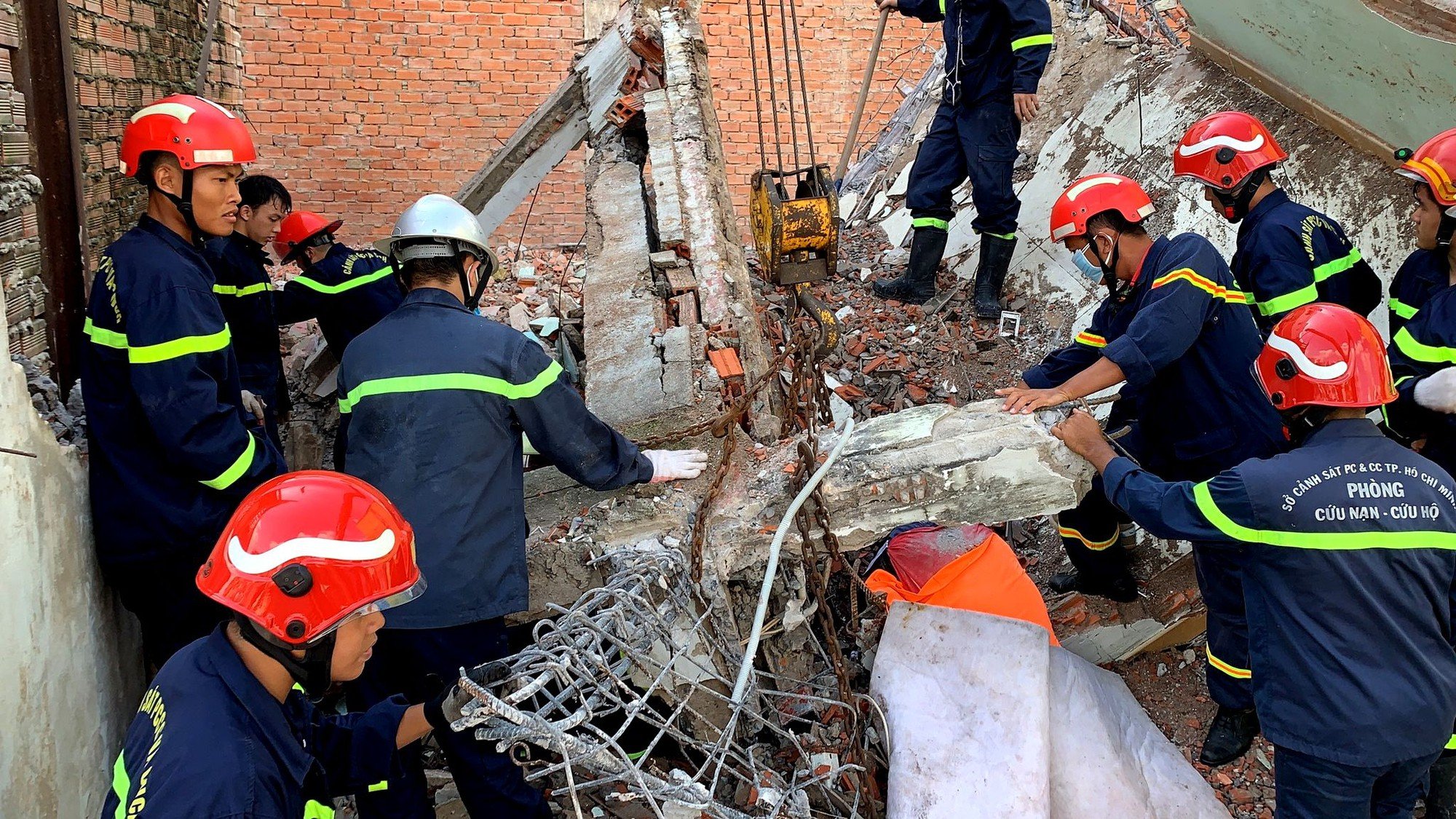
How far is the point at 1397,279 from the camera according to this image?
3.61 m

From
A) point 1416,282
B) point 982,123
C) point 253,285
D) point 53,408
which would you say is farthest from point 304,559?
point 982,123

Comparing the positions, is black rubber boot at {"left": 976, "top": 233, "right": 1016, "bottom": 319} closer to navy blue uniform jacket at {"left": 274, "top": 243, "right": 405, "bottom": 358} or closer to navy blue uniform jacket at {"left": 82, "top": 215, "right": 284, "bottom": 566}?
navy blue uniform jacket at {"left": 274, "top": 243, "right": 405, "bottom": 358}

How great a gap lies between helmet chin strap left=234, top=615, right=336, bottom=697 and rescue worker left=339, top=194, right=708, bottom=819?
28.9 inches

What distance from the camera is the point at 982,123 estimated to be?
5.34m

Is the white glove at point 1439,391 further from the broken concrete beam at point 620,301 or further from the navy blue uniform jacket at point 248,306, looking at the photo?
the navy blue uniform jacket at point 248,306

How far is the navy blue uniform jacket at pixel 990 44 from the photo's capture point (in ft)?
16.3

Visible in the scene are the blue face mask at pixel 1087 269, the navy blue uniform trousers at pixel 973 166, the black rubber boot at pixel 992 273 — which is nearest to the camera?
the navy blue uniform trousers at pixel 973 166

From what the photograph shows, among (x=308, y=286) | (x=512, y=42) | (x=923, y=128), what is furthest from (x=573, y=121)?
(x=512, y=42)

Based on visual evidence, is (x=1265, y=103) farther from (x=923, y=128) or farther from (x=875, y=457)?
(x=875, y=457)

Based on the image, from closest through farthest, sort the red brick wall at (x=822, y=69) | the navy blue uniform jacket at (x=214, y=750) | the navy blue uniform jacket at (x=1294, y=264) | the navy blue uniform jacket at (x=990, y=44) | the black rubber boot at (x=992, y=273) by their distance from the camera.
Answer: the navy blue uniform jacket at (x=214, y=750) < the navy blue uniform jacket at (x=1294, y=264) < the navy blue uniform jacket at (x=990, y=44) < the black rubber boot at (x=992, y=273) < the red brick wall at (x=822, y=69)

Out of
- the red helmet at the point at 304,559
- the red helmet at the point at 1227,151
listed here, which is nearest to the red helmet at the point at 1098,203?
the red helmet at the point at 1227,151

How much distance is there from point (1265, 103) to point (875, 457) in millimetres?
4195

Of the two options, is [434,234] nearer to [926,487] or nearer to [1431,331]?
[926,487]

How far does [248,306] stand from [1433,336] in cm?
456
